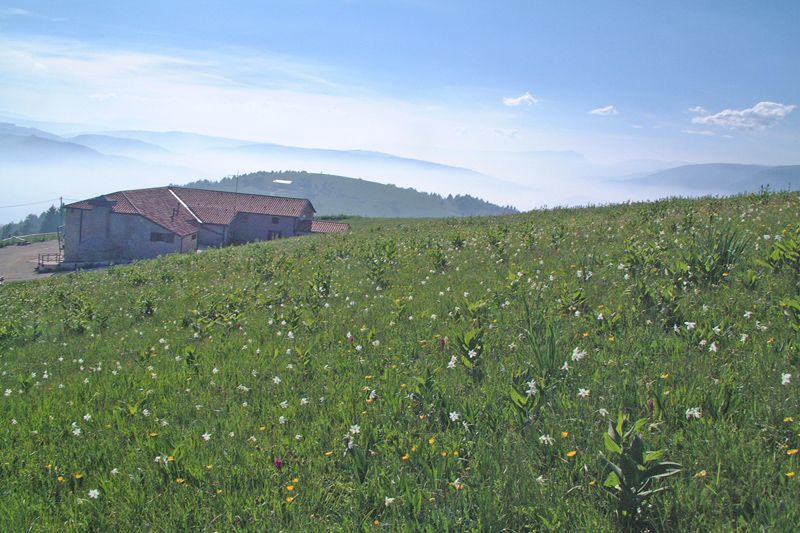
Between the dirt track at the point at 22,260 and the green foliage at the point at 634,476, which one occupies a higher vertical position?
the green foliage at the point at 634,476

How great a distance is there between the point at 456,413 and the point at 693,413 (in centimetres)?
194

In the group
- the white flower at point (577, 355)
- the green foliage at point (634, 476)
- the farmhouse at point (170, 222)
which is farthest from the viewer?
the farmhouse at point (170, 222)

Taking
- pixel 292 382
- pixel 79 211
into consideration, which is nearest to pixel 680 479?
pixel 292 382

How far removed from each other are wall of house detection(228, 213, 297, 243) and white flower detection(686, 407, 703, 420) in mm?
74811

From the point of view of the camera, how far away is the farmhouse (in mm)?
65500

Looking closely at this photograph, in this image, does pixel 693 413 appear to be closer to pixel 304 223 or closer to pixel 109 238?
pixel 109 238

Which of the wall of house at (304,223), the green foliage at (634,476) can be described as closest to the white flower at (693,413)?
the green foliage at (634,476)

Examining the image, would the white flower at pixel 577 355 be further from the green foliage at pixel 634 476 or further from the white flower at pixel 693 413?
the green foliage at pixel 634 476

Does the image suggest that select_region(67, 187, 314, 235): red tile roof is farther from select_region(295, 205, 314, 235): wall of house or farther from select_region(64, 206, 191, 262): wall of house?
select_region(64, 206, 191, 262): wall of house

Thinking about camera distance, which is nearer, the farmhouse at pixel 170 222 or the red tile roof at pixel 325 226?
the farmhouse at pixel 170 222

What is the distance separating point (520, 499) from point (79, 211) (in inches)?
2983

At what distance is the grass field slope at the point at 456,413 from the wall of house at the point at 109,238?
2428 inches

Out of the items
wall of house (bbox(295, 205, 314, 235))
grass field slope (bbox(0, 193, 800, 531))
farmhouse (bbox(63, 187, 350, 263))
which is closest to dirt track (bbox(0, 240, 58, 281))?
farmhouse (bbox(63, 187, 350, 263))

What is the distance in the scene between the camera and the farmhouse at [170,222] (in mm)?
65500
